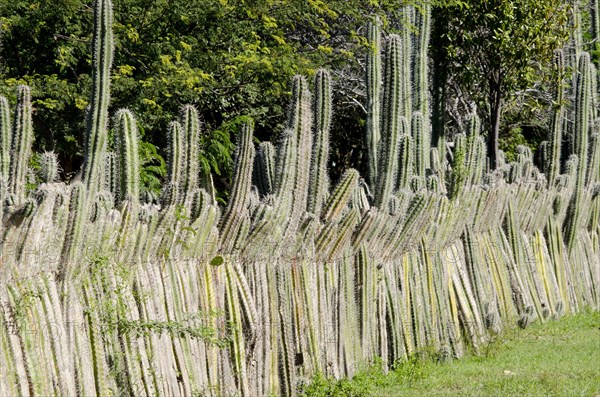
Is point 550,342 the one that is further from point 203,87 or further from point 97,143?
point 97,143

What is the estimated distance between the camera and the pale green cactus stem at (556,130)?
1447cm

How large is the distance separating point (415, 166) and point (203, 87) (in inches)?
104

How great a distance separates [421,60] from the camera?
13.4 metres

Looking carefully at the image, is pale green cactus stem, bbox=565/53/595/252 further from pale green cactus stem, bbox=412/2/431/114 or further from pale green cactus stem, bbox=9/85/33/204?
pale green cactus stem, bbox=9/85/33/204

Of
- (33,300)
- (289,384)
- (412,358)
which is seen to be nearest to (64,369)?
(33,300)

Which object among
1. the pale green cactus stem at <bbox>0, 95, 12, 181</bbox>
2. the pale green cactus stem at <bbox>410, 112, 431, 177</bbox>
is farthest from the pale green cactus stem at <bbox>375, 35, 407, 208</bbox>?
the pale green cactus stem at <bbox>0, 95, 12, 181</bbox>

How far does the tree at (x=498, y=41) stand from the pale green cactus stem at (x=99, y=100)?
7179 millimetres

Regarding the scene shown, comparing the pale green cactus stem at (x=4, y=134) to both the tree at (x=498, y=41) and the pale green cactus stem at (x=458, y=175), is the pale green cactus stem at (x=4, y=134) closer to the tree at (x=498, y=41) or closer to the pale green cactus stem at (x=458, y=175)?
the pale green cactus stem at (x=458, y=175)

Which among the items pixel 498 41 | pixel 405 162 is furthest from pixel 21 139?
pixel 498 41

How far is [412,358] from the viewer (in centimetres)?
980

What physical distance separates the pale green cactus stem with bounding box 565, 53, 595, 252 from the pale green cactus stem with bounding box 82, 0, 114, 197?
27.9ft

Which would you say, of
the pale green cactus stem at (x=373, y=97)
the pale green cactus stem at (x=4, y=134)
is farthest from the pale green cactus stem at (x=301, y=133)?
the pale green cactus stem at (x=373, y=97)

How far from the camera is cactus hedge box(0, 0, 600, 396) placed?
632 centimetres

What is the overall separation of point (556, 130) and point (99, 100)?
9.10 m
